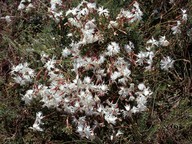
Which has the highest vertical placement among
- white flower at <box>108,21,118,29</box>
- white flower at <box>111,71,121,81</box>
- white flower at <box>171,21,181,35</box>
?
white flower at <box>171,21,181,35</box>

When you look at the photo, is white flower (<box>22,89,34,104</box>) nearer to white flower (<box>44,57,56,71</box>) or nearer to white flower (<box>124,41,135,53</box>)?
white flower (<box>44,57,56,71</box>)

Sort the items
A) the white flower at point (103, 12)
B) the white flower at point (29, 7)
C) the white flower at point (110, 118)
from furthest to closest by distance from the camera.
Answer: the white flower at point (29, 7), the white flower at point (103, 12), the white flower at point (110, 118)

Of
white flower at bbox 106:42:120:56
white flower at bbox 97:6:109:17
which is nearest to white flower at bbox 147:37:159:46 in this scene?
white flower at bbox 106:42:120:56

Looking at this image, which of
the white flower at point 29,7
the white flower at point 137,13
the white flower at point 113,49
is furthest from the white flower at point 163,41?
the white flower at point 29,7

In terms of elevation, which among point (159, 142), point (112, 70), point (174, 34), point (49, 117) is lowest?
point (159, 142)

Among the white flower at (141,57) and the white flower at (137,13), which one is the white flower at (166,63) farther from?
the white flower at (137,13)

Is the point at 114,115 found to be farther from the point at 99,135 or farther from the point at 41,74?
the point at 41,74

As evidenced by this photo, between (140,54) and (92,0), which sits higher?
(92,0)

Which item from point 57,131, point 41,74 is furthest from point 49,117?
point 41,74
